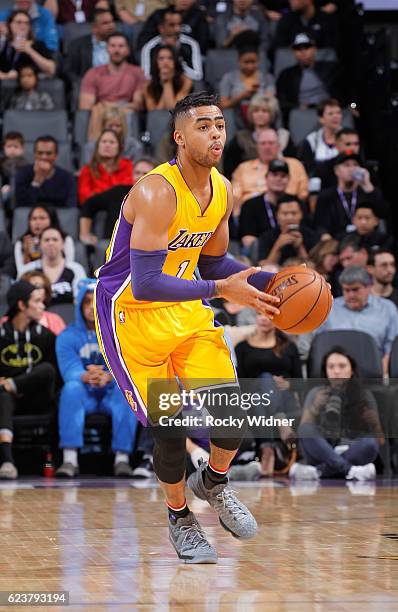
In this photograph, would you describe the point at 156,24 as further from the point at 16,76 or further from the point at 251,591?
the point at 251,591

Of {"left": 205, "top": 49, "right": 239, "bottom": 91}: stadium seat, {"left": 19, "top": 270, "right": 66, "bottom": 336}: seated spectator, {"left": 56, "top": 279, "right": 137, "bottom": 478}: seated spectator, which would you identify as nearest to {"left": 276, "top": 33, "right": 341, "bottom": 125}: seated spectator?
{"left": 205, "top": 49, "right": 239, "bottom": 91}: stadium seat

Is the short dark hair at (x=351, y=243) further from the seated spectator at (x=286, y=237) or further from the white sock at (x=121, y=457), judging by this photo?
the white sock at (x=121, y=457)

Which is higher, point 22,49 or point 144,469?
point 22,49

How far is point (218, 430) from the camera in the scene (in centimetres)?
477

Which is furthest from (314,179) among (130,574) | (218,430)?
(130,574)

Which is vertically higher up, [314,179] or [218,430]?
[314,179]

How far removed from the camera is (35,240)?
895 centimetres

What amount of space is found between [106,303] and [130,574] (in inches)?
45.0

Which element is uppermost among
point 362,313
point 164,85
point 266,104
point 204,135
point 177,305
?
point 164,85

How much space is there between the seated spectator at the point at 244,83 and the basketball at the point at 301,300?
252 inches

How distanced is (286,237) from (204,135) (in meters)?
4.59

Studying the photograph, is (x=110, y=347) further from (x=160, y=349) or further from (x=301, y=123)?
Answer: (x=301, y=123)

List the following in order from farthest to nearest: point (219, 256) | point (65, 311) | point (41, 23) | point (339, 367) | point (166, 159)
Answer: point (41, 23)
point (166, 159)
point (65, 311)
point (339, 367)
point (219, 256)

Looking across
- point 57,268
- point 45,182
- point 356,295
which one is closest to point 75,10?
point 45,182
